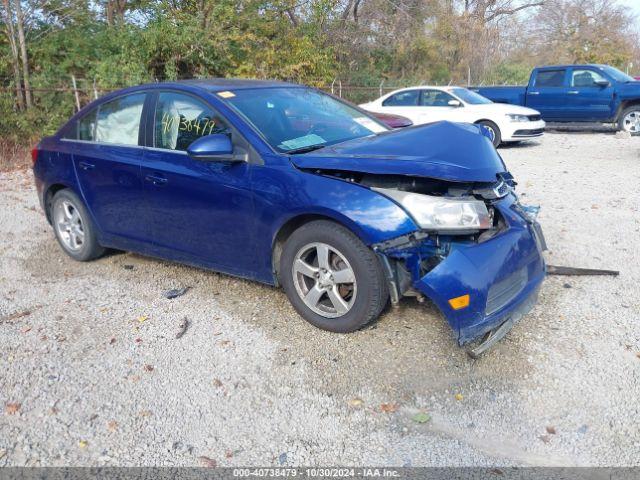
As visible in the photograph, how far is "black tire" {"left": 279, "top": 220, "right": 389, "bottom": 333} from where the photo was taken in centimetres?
358

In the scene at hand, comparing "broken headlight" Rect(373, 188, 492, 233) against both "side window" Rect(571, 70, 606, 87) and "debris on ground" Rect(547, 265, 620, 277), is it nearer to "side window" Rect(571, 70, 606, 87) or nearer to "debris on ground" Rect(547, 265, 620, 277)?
"debris on ground" Rect(547, 265, 620, 277)

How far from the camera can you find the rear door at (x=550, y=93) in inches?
595

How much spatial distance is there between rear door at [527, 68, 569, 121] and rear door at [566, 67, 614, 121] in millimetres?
146

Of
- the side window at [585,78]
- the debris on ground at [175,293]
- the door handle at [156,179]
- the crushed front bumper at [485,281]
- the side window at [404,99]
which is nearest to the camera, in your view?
the crushed front bumper at [485,281]

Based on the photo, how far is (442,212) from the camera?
349 cm

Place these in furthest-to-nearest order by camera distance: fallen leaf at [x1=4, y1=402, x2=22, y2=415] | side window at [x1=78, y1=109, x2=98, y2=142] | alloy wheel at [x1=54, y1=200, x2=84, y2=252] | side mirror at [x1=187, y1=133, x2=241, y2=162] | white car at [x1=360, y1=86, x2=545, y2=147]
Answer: white car at [x1=360, y1=86, x2=545, y2=147] → alloy wheel at [x1=54, y1=200, x2=84, y2=252] → side window at [x1=78, y1=109, x2=98, y2=142] → side mirror at [x1=187, y1=133, x2=241, y2=162] → fallen leaf at [x1=4, y1=402, x2=22, y2=415]

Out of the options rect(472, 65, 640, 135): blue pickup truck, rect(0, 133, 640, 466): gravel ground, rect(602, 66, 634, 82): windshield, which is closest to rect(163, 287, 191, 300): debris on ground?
rect(0, 133, 640, 466): gravel ground

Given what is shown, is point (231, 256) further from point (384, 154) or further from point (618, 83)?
point (618, 83)

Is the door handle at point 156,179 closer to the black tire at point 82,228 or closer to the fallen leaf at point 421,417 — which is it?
the black tire at point 82,228

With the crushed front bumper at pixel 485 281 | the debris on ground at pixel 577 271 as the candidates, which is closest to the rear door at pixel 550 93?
the debris on ground at pixel 577 271

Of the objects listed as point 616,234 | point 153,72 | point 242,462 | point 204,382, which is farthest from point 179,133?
point 153,72

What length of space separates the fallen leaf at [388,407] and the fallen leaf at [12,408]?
1971 mm

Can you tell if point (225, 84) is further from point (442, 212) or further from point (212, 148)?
point (442, 212)

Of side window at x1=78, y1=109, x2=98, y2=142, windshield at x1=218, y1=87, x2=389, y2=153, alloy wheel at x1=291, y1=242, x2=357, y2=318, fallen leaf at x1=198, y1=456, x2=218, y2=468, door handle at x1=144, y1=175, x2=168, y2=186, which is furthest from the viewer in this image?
side window at x1=78, y1=109, x2=98, y2=142
